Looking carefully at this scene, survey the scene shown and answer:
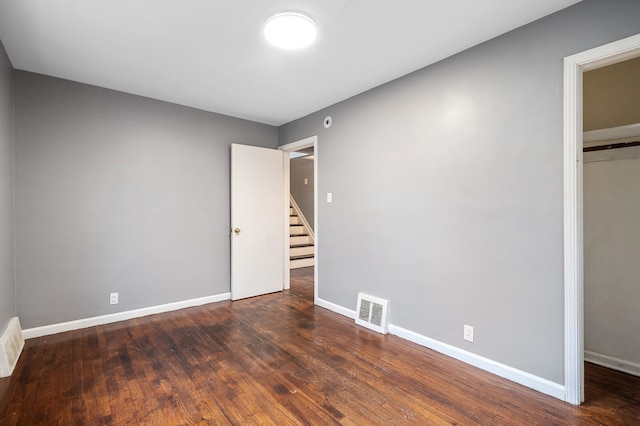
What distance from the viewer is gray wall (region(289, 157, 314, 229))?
756cm

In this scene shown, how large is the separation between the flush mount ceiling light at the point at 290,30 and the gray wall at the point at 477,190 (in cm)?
111

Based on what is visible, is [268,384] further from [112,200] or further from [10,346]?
[112,200]

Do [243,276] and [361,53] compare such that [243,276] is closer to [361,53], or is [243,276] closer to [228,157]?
[228,157]

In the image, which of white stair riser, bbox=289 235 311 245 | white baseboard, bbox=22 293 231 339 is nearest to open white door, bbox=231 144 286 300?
white baseboard, bbox=22 293 231 339

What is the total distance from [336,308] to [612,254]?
2558mm

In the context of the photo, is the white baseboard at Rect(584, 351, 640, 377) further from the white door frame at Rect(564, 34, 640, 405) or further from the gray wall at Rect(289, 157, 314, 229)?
the gray wall at Rect(289, 157, 314, 229)

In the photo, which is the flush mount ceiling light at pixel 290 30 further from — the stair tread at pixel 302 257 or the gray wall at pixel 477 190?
the stair tread at pixel 302 257

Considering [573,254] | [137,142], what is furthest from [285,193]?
[573,254]

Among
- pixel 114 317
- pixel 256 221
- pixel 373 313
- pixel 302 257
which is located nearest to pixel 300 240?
pixel 302 257

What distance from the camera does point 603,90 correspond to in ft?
7.88

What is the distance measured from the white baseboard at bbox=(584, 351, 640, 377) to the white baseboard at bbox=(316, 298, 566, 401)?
0.74 metres

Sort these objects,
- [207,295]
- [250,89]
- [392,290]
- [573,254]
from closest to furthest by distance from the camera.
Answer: [573,254]
[392,290]
[250,89]
[207,295]

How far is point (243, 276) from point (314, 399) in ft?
7.88

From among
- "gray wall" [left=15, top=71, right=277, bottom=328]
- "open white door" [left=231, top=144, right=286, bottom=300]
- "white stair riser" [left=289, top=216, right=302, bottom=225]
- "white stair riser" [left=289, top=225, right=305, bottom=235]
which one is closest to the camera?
"gray wall" [left=15, top=71, right=277, bottom=328]
